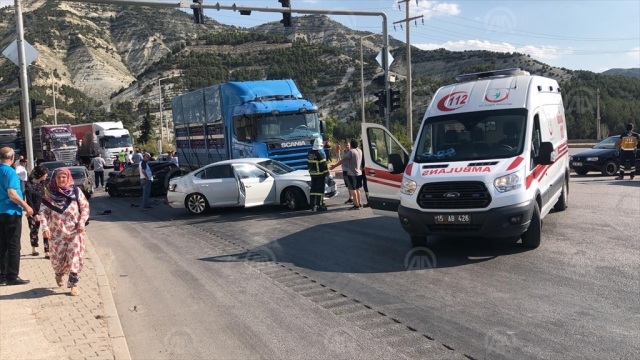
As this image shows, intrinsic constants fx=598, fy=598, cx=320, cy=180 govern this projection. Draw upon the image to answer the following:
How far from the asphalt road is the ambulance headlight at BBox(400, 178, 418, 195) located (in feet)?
3.32

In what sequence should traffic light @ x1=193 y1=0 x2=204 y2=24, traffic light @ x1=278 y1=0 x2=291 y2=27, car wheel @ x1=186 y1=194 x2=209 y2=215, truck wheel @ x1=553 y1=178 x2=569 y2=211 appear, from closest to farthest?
1. truck wheel @ x1=553 y1=178 x2=569 y2=211
2. car wheel @ x1=186 y1=194 x2=209 y2=215
3. traffic light @ x1=193 y1=0 x2=204 y2=24
4. traffic light @ x1=278 y1=0 x2=291 y2=27

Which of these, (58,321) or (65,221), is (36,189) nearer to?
(65,221)

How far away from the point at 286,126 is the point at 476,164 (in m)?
11.0

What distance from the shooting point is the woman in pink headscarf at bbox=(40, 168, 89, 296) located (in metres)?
7.40

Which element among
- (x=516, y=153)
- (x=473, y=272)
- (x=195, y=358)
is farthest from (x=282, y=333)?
(x=516, y=153)

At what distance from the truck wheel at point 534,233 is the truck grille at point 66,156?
139 feet

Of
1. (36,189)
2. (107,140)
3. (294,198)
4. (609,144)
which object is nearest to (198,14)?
(294,198)

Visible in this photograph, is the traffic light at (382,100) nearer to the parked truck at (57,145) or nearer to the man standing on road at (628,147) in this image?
the man standing on road at (628,147)

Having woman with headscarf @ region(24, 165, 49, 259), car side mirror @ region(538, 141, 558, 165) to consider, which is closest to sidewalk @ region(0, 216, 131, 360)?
woman with headscarf @ region(24, 165, 49, 259)

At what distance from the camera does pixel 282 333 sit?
6.11 meters

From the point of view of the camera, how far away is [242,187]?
1582cm

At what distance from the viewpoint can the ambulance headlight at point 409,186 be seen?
29.8ft

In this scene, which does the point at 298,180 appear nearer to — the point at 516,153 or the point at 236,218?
the point at 236,218

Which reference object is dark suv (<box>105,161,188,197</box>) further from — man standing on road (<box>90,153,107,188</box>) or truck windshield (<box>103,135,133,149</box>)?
truck windshield (<box>103,135,133,149</box>)
